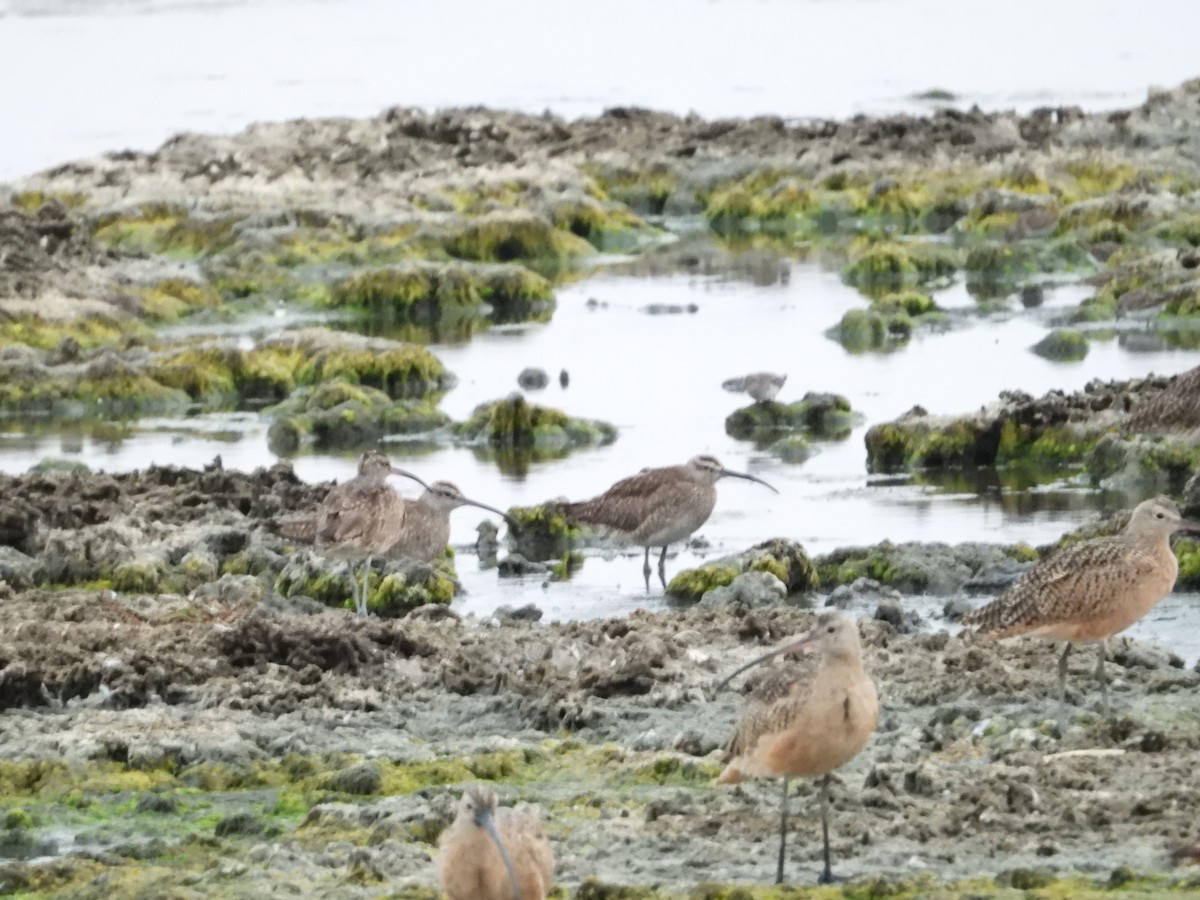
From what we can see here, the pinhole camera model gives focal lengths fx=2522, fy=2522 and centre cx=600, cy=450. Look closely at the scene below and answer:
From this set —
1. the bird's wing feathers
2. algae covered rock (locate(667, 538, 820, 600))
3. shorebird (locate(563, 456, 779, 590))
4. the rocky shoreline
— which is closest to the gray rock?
the rocky shoreline

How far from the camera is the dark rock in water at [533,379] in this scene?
72.8ft

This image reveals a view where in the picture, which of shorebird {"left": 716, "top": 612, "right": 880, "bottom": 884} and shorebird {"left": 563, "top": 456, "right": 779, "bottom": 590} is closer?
shorebird {"left": 716, "top": 612, "right": 880, "bottom": 884}

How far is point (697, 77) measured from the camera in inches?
2406

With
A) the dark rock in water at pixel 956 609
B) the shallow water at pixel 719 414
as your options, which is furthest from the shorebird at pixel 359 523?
the dark rock in water at pixel 956 609

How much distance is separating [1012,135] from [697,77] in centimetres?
2200

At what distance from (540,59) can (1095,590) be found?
197ft

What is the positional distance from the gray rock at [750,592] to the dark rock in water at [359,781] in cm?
394

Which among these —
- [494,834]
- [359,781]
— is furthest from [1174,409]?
[494,834]

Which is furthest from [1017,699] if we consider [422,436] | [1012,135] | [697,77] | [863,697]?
[697,77]

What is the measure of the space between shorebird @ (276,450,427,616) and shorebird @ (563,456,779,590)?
1.52m

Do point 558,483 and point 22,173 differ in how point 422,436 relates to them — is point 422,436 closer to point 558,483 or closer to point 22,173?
point 558,483

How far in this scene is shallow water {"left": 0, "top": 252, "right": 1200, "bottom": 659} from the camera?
1539 centimetres

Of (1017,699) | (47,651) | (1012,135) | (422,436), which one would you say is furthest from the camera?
(1012,135)

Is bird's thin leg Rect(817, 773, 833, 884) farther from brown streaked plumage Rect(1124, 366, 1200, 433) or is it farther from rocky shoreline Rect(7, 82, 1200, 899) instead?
brown streaked plumage Rect(1124, 366, 1200, 433)
